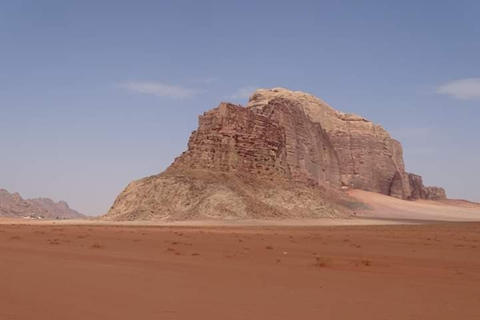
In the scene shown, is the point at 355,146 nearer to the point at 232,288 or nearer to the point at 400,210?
the point at 400,210

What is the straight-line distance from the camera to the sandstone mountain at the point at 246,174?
6462cm

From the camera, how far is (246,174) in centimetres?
7431

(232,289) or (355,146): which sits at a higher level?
(355,146)

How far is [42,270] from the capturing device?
12625 mm

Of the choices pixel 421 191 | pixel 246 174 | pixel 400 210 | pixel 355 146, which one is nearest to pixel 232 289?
pixel 246 174

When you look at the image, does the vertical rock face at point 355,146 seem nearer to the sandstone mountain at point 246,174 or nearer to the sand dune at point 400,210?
the sandstone mountain at point 246,174

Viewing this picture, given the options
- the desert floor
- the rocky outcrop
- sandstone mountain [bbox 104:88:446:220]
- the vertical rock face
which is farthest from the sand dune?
the desert floor

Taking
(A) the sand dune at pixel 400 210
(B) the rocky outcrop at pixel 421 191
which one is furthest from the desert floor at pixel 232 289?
(B) the rocky outcrop at pixel 421 191

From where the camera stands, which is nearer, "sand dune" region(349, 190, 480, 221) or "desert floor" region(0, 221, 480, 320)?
"desert floor" region(0, 221, 480, 320)

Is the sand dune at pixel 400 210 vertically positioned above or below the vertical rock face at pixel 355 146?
below

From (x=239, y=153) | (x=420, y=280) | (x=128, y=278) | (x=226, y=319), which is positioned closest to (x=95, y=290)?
(x=128, y=278)

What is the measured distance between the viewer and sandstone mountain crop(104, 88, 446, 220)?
64.6 meters

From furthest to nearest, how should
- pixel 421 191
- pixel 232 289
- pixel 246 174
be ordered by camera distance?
pixel 421 191 → pixel 246 174 → pixel 232 289

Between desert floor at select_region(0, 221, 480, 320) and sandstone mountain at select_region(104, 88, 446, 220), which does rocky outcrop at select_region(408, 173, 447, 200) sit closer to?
sandstone mountain at select_region(104, 88, 446, 220)
